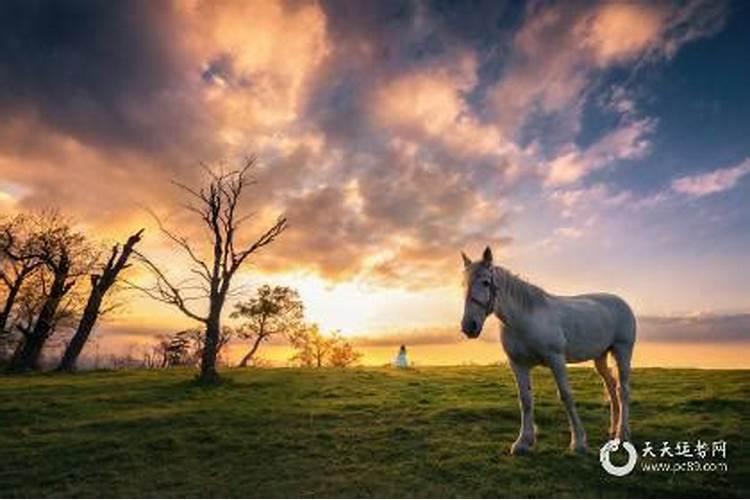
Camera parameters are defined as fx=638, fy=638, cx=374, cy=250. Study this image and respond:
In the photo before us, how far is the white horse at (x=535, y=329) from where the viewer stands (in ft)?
37.4

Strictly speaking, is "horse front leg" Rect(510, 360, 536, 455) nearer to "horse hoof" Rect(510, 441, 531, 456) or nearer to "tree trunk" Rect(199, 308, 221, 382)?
"horse hoof" Rect(510, 441, 531, 456)

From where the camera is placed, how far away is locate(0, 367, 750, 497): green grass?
1090cm

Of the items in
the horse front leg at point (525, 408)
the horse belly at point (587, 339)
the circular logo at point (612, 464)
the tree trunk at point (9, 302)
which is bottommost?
the circular logo at point (612, 464)

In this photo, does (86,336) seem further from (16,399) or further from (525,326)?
(525,326)

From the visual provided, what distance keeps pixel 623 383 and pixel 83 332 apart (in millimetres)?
35605

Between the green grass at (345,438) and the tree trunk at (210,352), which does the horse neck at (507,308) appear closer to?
the green grass at (345,438)

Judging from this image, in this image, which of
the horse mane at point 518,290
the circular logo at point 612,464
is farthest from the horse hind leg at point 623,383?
the horse mane at point 518,290

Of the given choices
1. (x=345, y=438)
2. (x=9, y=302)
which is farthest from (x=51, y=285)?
(x=345, y=438)

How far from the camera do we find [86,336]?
39969mm

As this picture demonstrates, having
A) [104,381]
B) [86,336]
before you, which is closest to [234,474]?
[104,381]

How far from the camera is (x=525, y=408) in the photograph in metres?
12.1

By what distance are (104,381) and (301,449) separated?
60.7 feet

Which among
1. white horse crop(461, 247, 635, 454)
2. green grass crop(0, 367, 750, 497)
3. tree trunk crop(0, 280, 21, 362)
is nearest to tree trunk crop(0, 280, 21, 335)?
tree trunk crop(0, 280, 21, 362)

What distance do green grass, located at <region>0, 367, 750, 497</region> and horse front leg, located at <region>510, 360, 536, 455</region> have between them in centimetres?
24
